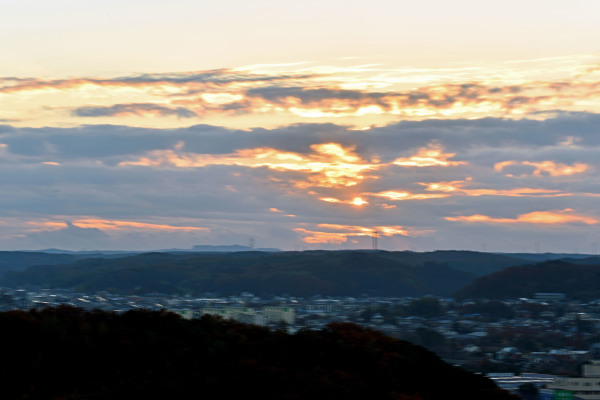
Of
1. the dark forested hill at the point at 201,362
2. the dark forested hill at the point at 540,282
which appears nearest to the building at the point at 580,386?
the dark forested hill at the point at 201,362

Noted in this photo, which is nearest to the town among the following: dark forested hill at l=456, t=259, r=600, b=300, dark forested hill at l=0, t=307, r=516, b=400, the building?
dark forested hill at l=0, t=307, r=516, b=400

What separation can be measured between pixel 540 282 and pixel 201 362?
163m

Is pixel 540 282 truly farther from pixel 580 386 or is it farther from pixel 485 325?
pixel 580 386

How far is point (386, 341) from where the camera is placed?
37406 millimetres

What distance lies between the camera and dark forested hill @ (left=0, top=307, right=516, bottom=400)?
1161 inches

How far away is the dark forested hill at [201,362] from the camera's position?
29.5 meters

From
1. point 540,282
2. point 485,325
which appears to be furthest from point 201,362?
point 540,282

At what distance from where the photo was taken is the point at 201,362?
32062 millimetres

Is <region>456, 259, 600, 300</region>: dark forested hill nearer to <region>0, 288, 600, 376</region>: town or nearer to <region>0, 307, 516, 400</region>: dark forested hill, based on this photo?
<region>0, 288, 600, 376</region>: town

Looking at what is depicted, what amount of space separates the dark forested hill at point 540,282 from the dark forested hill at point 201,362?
140845 millimetres

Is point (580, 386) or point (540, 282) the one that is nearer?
point (580, 386)

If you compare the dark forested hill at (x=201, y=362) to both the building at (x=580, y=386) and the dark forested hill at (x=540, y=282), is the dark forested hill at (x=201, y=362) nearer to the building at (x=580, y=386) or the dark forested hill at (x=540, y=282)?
the building at (x=580, y=386)

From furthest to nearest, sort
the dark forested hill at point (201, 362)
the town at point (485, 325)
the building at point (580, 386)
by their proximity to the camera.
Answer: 1. the town at point (485, 325)
2. the building at point (580, 386)
3. the dark forested hill at point (201, 362)

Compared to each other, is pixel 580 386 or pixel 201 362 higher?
pixel 201 362
